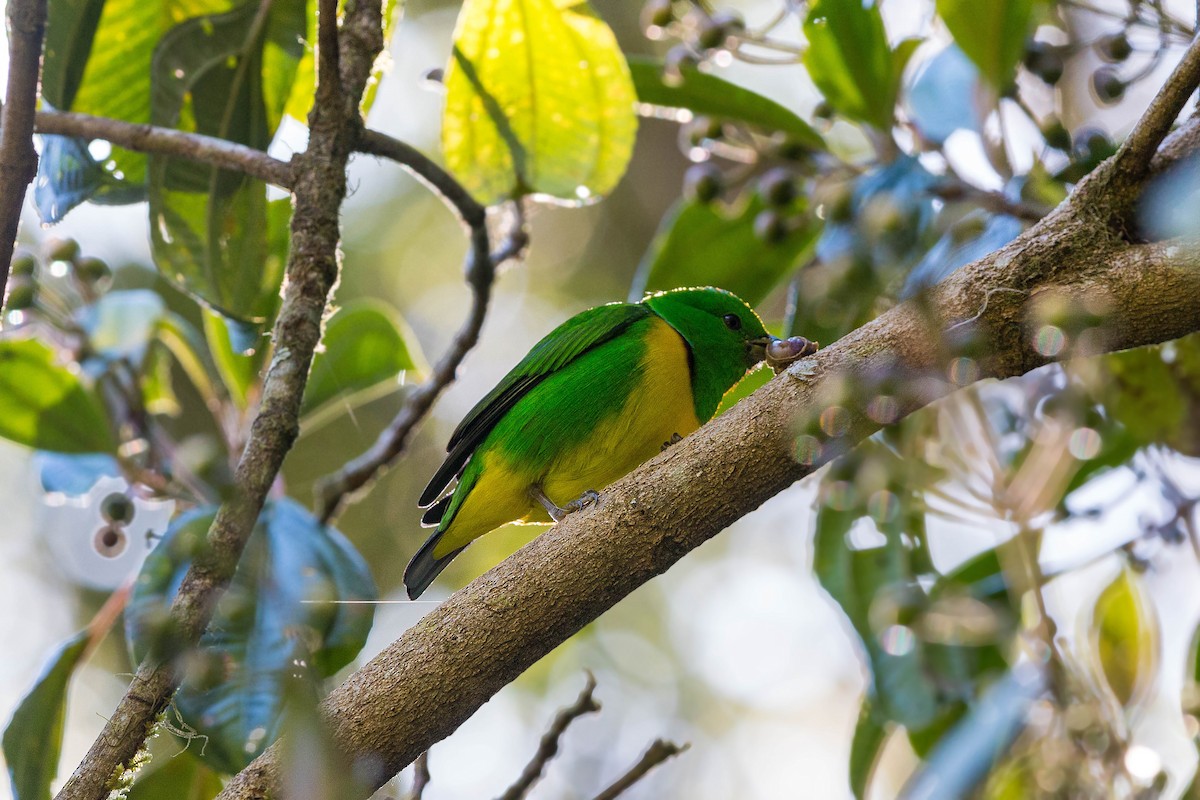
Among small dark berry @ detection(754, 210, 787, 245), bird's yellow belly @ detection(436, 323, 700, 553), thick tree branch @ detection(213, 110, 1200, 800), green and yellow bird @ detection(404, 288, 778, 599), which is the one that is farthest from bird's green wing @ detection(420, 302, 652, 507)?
thick tree branch @ detection(213, 110, 1200, 800)

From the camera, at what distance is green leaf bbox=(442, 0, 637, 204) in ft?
10.6

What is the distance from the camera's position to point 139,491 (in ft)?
11.1

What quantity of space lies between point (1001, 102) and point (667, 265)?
1.11 m

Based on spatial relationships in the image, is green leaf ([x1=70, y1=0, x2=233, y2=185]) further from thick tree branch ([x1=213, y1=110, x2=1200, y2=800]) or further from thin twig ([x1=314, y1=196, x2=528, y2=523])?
thick tree branch ([x1=213, y1=110, x2=1200, y2=800])

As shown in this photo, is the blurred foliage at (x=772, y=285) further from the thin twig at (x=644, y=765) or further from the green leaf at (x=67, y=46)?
the thin twig at (x=644, y=765)

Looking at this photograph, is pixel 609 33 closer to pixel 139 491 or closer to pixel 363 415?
pixel 139 491

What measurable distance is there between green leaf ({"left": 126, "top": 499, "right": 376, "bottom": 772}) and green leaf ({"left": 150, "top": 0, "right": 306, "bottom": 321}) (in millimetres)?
655

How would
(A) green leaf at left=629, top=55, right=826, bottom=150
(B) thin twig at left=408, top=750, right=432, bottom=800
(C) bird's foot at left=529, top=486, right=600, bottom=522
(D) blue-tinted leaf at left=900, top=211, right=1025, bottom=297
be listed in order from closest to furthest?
1. (B) thin twig at left=408, top=750, right=432, bottom=800
2. (D) blue-tinted leaf at left=900, top=211, right=1025, bottom=297
3. (C) bird's foot at left=529, top=486, right=600, bottom=522
4. (A) green leaf at left=629, top=55, right=826, bottom=150

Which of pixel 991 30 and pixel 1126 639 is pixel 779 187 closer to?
pixel 991 30

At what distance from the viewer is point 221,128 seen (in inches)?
125

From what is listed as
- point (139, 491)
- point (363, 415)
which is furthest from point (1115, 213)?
point (363, 415)

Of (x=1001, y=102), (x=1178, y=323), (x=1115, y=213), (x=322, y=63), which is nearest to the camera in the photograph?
(x=1178, y=323)

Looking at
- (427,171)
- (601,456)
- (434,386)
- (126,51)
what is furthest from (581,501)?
(126,51)

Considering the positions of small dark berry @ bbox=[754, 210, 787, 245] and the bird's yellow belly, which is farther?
small dark berry @ bbox=[754, 210, 787, 245]
